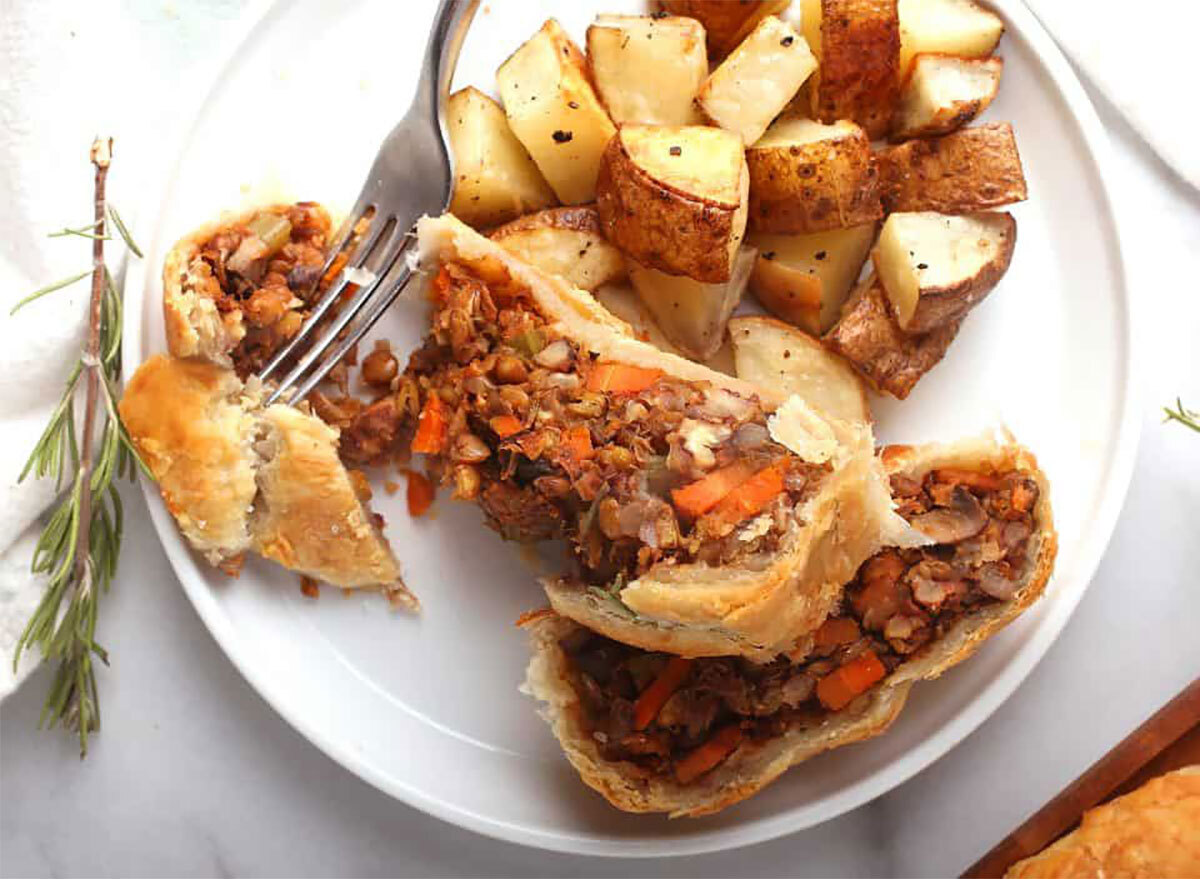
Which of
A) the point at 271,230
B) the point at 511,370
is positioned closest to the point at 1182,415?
the point at 511,370

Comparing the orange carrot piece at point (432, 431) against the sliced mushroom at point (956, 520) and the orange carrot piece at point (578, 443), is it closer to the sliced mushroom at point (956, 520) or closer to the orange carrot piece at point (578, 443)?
the orange carrot piece at point (578, 443)

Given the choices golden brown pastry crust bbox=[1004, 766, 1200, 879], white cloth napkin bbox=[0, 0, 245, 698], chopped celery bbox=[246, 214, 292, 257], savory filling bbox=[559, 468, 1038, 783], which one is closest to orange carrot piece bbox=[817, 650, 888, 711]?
savory filling bbox=[559, 468, 1038, 783]

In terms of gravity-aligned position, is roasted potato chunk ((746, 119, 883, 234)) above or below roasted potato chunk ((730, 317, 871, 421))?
above

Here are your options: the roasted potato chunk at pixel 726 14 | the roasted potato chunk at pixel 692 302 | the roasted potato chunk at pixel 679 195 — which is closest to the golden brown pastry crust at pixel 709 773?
the roasted potato chunk at pixel 692 302

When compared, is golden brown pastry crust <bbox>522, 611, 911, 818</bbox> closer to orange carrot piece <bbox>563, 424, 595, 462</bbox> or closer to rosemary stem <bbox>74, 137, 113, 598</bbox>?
orange carrot piece <bbox>563, 424, 595, 462</bbox>

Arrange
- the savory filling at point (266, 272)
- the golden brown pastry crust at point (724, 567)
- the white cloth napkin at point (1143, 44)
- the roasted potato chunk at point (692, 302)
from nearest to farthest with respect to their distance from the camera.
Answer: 1. the golden brown pastry crust at point (724, 567)
2. the savory filling at point (266, 272)
3. the roasted potato chunk at point (692, 302)
4. the white cloth napkin at point (1143, 44)

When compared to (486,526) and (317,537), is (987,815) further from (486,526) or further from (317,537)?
(317,537)

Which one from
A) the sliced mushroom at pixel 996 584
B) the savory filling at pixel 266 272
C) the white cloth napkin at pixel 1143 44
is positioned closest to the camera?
the sliced mushroom at pixel 996 584
